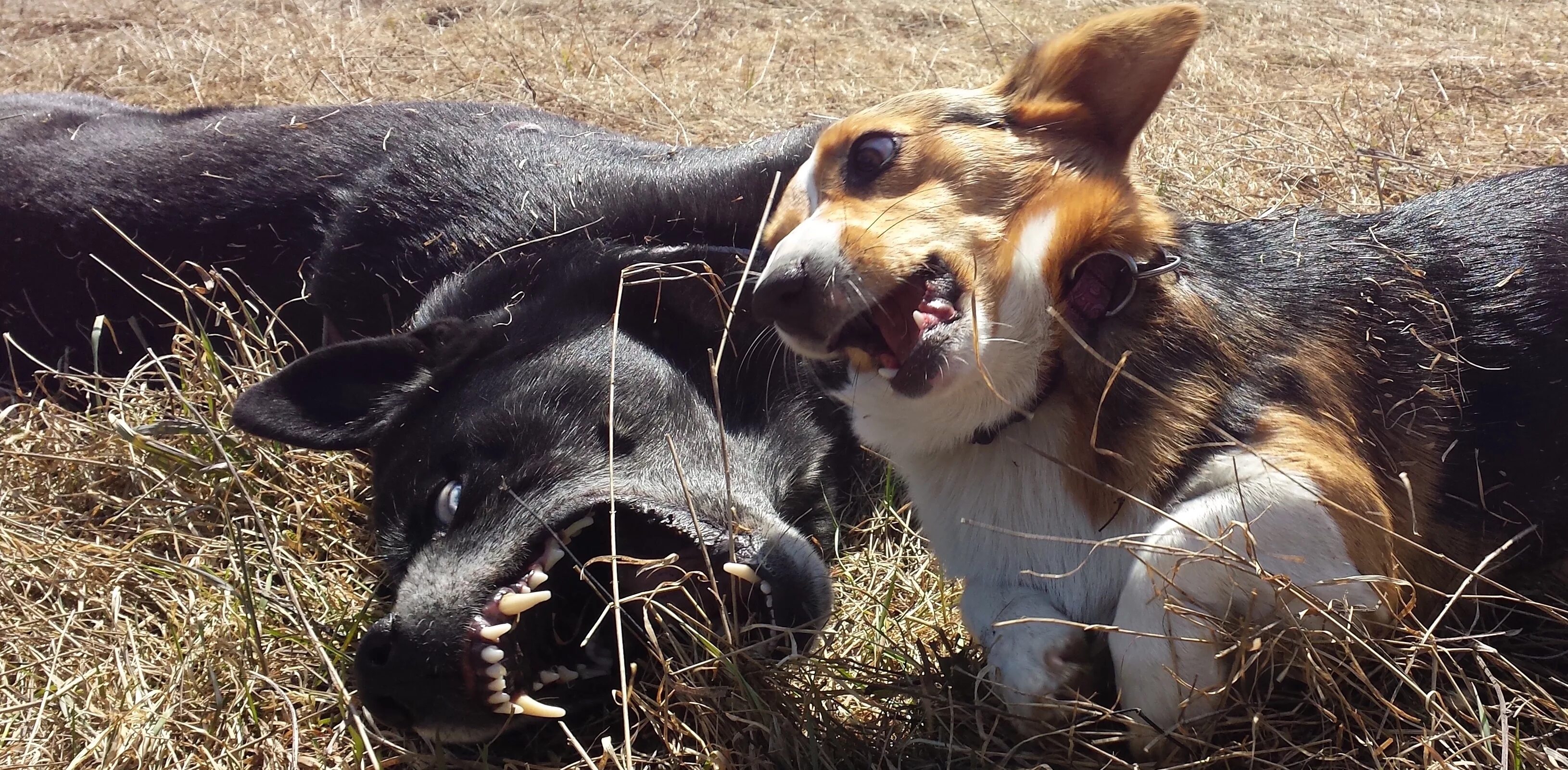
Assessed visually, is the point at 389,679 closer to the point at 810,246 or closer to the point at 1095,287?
the point at 810,246

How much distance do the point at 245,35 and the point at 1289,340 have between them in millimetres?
6454

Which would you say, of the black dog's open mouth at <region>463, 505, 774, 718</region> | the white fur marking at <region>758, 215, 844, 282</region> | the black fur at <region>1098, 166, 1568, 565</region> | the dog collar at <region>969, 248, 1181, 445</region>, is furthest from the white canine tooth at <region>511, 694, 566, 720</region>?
the black fur at <region>1098, 166, 1568, 565</region>

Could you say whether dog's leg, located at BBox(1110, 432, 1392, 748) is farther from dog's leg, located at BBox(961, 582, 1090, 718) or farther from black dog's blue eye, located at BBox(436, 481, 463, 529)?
black dog's blue eye, located at BBox(436, 481, 463, 529)

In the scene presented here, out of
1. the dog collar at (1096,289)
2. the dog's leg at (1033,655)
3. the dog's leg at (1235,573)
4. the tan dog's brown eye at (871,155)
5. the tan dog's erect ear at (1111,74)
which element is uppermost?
the tan dog's erect ear at (1111,74)

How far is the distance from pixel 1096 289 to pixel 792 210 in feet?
2.53

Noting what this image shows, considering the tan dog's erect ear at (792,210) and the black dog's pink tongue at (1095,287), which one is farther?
the tan dog's erect ear at (792,210)

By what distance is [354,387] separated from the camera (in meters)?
2.83

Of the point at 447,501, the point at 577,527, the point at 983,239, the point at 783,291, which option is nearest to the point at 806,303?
the point at 783,291

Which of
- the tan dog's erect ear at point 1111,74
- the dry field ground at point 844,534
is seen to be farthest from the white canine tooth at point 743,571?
the tan dog's erect ear at point 1111,74

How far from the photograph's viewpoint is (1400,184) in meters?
4.06

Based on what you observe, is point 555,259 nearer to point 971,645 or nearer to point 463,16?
point 971,645

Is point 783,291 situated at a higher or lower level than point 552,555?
higher

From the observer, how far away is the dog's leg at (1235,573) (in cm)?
196

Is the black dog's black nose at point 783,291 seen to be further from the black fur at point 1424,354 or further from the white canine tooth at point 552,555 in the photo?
the white canine tooth at point 552,555
